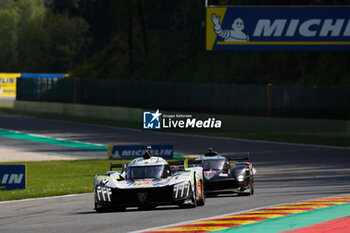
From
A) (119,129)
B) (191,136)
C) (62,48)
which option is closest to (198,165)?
(191,136)

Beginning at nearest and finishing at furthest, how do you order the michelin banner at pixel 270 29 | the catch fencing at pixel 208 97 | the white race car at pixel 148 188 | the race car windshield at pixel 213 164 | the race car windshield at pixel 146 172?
the white race car at pixel 148 188
the race car windshield at pixel 146 172
the race car windshield at pixel 213 164
the michelin banner at pixel 270 29
the catch fencing at pixel 208 97

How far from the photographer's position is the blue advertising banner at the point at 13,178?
74.4 feet

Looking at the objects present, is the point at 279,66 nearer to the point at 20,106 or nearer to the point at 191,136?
the point at 191,136

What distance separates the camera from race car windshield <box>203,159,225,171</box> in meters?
20.4

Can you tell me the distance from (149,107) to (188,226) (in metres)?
43.2

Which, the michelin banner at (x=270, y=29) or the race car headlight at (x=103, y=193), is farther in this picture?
the michelin banner at (x=270, y=29)

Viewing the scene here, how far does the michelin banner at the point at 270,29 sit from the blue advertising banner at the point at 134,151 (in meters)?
14.3

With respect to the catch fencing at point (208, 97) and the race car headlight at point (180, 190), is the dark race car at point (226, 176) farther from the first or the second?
the catch fencing at point (208, 97)

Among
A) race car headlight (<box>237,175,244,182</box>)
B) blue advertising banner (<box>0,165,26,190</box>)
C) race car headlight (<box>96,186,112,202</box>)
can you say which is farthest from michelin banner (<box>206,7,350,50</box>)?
race car headlight (<box>96,186,112,202</box>)

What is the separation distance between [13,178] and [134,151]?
9.33 meters

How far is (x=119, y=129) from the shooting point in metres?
52.0

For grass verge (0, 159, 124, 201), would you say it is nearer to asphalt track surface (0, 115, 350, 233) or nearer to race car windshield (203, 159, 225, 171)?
asphalt track surface (0, 115, 350, 233)

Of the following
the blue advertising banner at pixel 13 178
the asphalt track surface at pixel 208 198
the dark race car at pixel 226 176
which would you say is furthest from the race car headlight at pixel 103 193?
the blue advertising banner at pixel 13 178

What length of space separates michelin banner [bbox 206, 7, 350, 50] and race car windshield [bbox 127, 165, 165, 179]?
27989 mm
